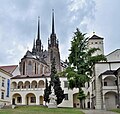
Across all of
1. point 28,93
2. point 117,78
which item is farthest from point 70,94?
point 117,78

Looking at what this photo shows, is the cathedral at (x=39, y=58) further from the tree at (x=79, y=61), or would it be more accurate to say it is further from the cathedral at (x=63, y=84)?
the tree at (x=79, y=61)

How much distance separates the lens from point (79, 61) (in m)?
39.3

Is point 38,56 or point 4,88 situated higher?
point 38,56

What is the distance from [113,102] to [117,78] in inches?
172

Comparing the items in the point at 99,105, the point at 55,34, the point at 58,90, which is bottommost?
the point at 99,105

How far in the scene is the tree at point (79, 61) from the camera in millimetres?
38062

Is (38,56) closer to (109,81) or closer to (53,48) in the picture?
(53,48)

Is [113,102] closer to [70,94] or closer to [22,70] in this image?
[70,94]

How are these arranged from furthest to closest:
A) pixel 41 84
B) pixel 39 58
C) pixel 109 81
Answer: pixel 39 58 < pixel 41 84 < pixel 109 81

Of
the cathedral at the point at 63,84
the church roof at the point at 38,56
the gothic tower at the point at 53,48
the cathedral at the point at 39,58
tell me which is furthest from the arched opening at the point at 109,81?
the gothic tower at the point at 53,48

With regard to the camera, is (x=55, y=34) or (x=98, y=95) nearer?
(x=98, y=95)

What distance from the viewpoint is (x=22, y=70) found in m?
93.8

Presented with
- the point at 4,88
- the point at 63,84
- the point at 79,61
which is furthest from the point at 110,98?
the point at 4,88

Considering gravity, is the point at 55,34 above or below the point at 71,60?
above
